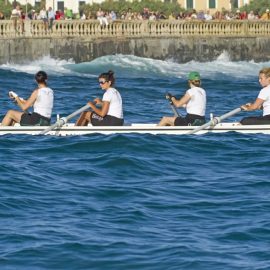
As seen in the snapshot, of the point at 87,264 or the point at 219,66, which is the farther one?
the point at 219,66

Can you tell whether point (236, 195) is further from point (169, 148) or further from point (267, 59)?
point (267, 59)

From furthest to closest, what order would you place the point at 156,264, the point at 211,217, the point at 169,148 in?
the point at 169,148
the point at 211,217
the point at 156,264

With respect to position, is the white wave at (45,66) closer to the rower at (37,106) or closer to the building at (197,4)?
the building at (197,4)

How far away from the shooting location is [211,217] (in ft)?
56.6

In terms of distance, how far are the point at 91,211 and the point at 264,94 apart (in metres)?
7.24

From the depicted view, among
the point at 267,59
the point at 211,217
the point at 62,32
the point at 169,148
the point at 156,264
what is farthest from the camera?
the point at 267,59

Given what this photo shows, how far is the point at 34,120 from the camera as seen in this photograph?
955 inches

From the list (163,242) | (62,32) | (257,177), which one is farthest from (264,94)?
(62,32)

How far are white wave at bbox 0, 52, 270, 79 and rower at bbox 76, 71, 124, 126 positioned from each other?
27.5 meters

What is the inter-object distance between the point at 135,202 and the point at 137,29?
133 ft

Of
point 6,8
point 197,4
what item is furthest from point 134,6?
point 197,4

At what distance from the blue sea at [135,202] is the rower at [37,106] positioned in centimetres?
38

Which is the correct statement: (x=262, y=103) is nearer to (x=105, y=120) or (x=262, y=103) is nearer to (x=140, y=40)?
(x=105, y=120)

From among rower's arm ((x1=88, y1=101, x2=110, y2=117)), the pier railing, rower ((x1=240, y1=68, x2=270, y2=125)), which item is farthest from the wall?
rower's arm ((x1=88, y1=101, x2=110, y2=117))
